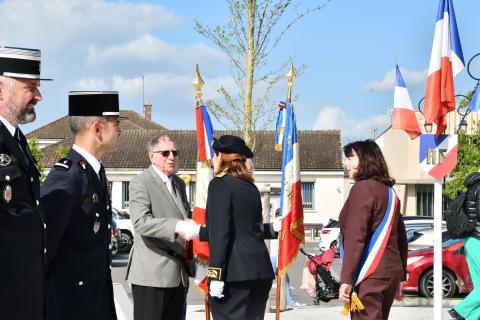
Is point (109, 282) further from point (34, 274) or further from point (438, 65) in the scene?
point (438, 65)

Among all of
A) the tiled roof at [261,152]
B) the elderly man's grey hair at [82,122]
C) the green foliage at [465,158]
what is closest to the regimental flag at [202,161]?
the elderly man's grey hair at [82,122]

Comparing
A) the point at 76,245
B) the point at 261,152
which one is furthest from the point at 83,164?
the point at 261,152

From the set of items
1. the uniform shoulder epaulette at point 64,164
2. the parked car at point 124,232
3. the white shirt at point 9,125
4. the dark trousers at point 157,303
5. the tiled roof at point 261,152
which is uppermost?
the tiled roof at point 261,152

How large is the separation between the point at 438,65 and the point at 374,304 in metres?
3.48

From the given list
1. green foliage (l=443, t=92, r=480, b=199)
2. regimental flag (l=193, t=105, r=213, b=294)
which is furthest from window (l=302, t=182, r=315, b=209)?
regimental flag (l=193, t=105, r=213, b=294)

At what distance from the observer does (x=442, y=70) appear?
937 cm

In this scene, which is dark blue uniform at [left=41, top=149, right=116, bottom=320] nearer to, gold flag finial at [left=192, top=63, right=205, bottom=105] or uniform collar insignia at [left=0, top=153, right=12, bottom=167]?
uniform collar insignia at [left=0, top=153, right=12, bottom=167]

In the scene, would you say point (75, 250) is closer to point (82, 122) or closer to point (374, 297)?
point (82, 122)

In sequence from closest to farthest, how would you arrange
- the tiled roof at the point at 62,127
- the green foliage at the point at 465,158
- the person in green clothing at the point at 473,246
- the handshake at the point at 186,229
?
1. the handshake at the point at 186,229
2. the person in green clothing at the point at 473,246
3. the green foliage at the point at 465,158
4. the tiled roof at the point at 62,127

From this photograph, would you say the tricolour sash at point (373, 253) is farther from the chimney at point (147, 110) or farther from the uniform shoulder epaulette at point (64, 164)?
the chimney at point (147, 110)

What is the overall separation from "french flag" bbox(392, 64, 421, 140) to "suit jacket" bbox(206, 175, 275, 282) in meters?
3.60

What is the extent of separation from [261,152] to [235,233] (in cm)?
5087

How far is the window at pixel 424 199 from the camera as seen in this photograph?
195 ft

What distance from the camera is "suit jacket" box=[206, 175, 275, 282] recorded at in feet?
21.6
